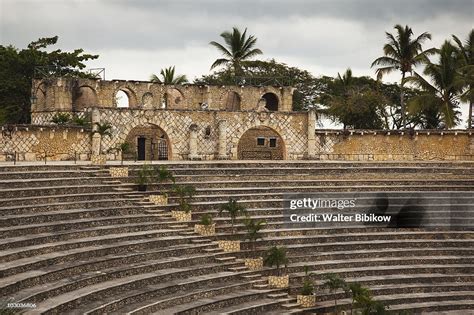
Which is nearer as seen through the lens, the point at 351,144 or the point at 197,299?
the point at 197,299

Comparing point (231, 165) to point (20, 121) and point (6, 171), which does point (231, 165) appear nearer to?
point (6, 171)

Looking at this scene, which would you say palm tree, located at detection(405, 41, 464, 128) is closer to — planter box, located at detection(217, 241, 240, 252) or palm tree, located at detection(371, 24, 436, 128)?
palm tree, located at detection(371, 24, 436, 128)

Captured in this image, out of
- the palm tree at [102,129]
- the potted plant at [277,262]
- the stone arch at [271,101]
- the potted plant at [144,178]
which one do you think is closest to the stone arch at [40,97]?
the palm tree at [102,129]

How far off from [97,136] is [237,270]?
847 cm

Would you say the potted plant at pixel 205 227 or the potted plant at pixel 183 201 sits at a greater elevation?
the potted plant at pixel 183 201

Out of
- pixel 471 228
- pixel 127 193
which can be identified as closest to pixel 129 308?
pixel 127 193

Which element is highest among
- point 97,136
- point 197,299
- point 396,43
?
point 396,43

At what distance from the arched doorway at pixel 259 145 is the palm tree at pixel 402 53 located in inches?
260

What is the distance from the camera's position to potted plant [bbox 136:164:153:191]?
22266mm

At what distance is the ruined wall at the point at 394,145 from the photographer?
101 feet

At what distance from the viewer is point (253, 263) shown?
67.1ft

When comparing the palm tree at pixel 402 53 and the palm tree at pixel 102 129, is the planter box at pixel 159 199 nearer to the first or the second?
the palm tree at pixel 102 129

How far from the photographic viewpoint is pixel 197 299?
17281mm

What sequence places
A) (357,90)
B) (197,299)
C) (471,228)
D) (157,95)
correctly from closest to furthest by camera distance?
1. (197,299)
2. (471,228)
3. (157,95)
4. (357,90)
